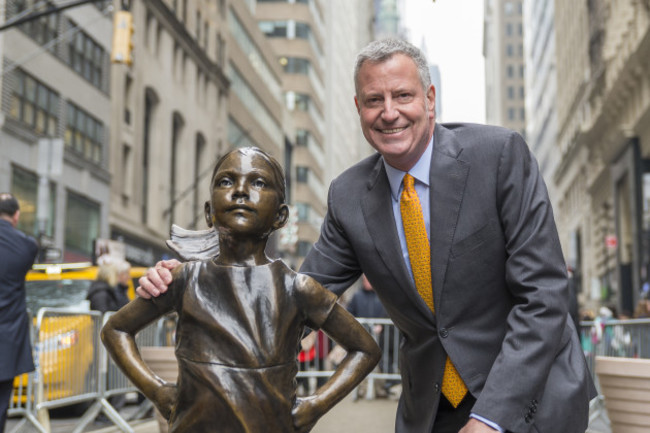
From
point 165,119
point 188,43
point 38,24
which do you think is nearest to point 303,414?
point 38,24

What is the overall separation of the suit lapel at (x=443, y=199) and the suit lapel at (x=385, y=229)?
9cm

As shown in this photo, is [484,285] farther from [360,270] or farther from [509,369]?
[360,270]

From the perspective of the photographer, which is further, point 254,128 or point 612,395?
point 254,128

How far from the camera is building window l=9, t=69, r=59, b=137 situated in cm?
2736

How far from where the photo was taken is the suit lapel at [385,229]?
312 cm

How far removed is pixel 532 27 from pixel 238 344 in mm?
98202

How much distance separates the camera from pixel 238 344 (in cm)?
269

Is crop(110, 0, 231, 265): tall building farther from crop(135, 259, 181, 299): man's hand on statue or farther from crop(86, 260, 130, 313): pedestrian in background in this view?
crop(135, 259, 181, 299): man's hand on statue

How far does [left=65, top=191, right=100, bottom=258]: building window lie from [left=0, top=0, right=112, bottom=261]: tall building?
1.4 inches

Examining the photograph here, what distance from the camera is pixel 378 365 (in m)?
13.7

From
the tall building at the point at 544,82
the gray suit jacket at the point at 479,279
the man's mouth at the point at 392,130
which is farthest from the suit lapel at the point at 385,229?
the tall building at the point at 544,82

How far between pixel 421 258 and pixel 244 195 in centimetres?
72

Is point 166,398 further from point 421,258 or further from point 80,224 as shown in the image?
point 80,224

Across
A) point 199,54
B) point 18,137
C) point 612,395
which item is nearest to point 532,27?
point 199,54
